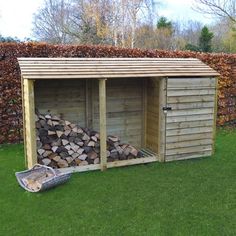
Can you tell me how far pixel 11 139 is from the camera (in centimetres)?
745

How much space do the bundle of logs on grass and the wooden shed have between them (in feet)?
0.68

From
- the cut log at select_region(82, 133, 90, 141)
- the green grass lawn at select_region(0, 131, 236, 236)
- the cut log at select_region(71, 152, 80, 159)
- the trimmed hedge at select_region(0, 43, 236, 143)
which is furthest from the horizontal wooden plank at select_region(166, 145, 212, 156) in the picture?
the trimmed hedge at select_region(0, 43, 236, 143)

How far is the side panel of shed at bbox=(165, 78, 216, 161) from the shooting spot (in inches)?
239

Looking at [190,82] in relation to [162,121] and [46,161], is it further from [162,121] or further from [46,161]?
[46,161]

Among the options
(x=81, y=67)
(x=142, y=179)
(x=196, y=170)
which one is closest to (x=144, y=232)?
(x=142, y=179)

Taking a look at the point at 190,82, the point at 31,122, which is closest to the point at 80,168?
the point at 31,122

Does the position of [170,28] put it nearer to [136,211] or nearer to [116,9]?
[116,9]

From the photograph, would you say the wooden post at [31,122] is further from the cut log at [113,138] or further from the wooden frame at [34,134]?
the cut log at [113,138]

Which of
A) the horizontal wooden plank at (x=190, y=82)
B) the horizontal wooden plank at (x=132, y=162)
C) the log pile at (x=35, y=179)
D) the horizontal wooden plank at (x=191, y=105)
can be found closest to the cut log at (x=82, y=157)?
the horizontal wooden plank at (x=132, y=162)

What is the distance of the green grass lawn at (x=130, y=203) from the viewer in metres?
3.78

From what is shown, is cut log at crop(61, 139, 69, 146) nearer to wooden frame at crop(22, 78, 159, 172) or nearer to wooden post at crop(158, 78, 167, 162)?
wooden frame at crop(22, 78, 159, 172)

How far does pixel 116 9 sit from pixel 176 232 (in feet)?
73.6

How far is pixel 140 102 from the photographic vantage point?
271 inches

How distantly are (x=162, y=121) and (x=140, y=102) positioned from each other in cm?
98
